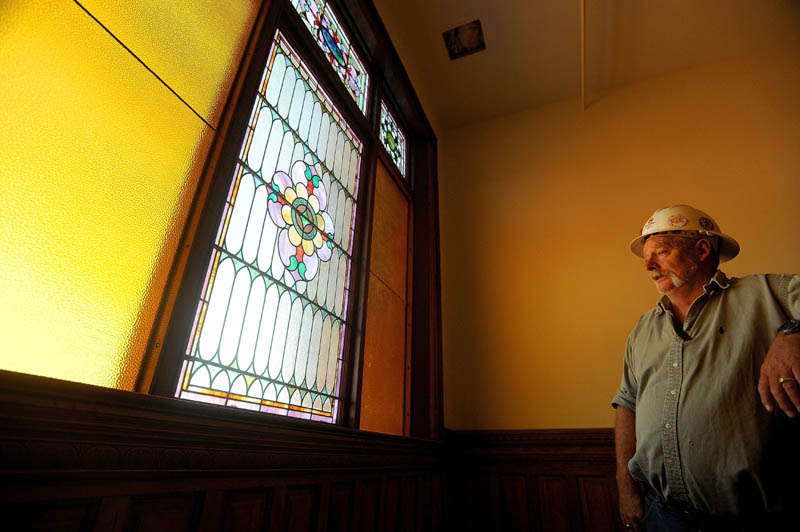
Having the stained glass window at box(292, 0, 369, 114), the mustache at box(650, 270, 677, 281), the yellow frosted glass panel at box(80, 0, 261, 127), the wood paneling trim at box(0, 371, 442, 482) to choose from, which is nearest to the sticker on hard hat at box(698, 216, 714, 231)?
the mustache at box(650, 270, 677, 281)

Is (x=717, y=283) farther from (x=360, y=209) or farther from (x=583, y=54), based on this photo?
(x=583, y=54)

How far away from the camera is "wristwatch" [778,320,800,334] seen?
44.3 inches

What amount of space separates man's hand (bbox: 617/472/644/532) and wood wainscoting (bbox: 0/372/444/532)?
0.96 metres

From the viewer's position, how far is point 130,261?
1040mm

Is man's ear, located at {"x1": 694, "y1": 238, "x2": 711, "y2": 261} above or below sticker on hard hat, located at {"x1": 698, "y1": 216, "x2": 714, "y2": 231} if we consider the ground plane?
below

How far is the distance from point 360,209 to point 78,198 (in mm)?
1575

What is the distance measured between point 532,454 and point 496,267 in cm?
139

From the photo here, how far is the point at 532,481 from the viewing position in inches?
104

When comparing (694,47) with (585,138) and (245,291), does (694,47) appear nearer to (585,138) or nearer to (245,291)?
(585,138)

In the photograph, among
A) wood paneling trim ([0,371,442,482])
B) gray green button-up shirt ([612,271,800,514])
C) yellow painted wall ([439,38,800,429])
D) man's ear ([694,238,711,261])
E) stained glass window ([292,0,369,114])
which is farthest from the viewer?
yellow painted wall ([439,38,800,429])

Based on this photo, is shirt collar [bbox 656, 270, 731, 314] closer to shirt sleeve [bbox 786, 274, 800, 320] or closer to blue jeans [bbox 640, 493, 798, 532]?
shirt sleeve [bbox 786, 274, 800, 320]

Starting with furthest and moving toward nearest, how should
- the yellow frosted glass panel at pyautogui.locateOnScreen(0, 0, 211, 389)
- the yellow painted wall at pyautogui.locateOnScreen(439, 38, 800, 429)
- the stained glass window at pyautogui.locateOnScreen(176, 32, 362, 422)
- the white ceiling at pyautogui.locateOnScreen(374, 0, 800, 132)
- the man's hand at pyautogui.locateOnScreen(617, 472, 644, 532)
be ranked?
the white ceiling at pyautogui.locateOnScreen(374, 0, 800, 132) < the yellow painted wall at pyautogui.locateOnScreen(439, 38, 800, 429) < the man's hand at pyautogui.locateOnScreen(617, 472, 644, 532) < the stained glass window at pyautogui.locateOnScreen(176, 32, 362, 422) < the yellow frosted glass panel at pyautogui.locateOnScreen(0, 0, 211, 389)

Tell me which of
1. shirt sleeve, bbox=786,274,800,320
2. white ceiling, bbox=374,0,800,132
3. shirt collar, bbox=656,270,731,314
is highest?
white ceiling, bbox=374,0,800,132

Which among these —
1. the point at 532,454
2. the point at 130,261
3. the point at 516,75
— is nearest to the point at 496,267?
the point at 532,454
